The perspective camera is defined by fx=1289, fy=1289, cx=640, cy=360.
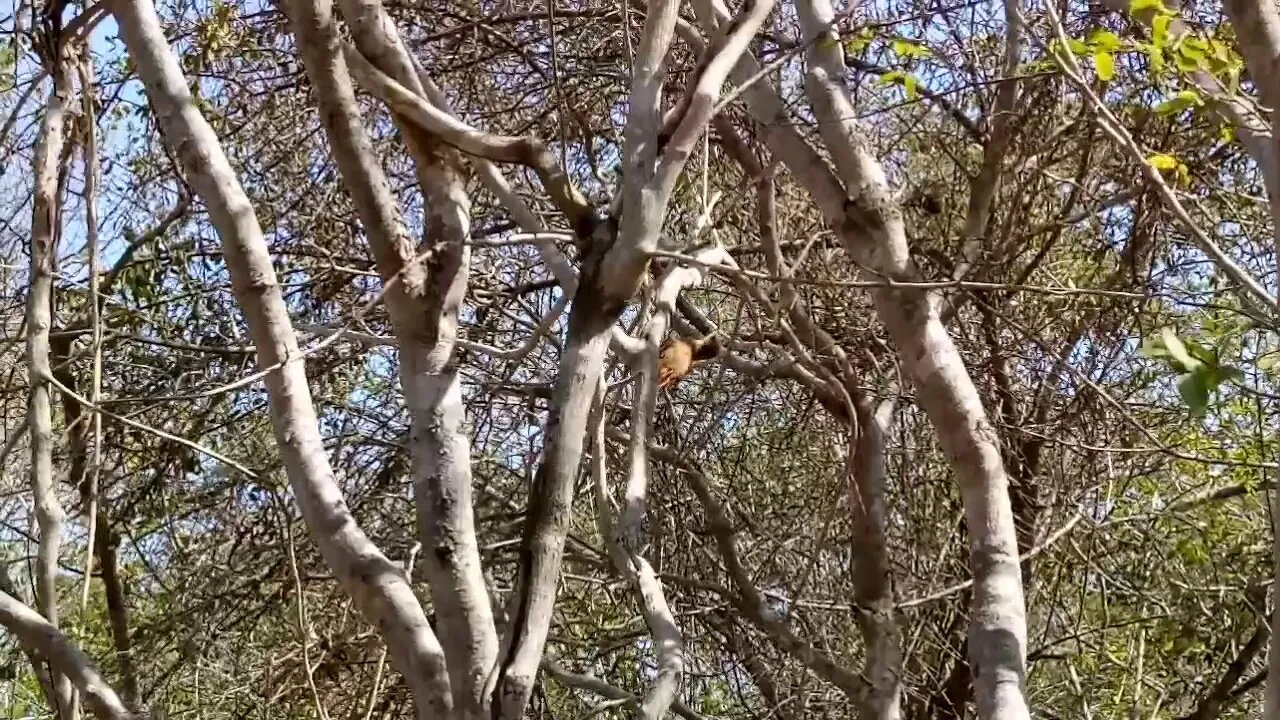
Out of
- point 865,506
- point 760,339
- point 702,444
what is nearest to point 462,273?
point 760,339

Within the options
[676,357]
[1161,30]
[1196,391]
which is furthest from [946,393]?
[1196,391]

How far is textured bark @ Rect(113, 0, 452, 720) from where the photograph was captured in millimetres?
2021

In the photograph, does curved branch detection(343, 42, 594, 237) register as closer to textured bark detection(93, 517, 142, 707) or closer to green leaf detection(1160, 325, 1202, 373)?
green leaf detection(1160, 325, 1202, 373)

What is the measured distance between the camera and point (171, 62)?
7.43ft

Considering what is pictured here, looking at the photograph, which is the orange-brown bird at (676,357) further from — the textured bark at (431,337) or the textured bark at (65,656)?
the textured bark at (65,656)

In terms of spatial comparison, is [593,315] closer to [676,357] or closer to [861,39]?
[676,357]

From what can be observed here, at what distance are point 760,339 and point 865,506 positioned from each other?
1.84 ft

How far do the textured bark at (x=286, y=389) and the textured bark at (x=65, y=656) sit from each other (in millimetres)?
727

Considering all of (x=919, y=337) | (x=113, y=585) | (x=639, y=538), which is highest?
(x=919, y=337)

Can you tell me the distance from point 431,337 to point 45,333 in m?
0.78

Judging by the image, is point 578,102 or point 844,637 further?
point 578,102

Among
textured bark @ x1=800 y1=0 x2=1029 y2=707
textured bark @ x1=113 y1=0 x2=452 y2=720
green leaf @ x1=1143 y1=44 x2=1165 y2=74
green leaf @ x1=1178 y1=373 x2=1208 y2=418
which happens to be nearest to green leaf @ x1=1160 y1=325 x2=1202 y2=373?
green leaf @ x1=1178 y1=373 x2=1208 y2=418

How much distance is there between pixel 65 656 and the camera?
8.32 feet

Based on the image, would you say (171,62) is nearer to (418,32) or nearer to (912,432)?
(418,32)
